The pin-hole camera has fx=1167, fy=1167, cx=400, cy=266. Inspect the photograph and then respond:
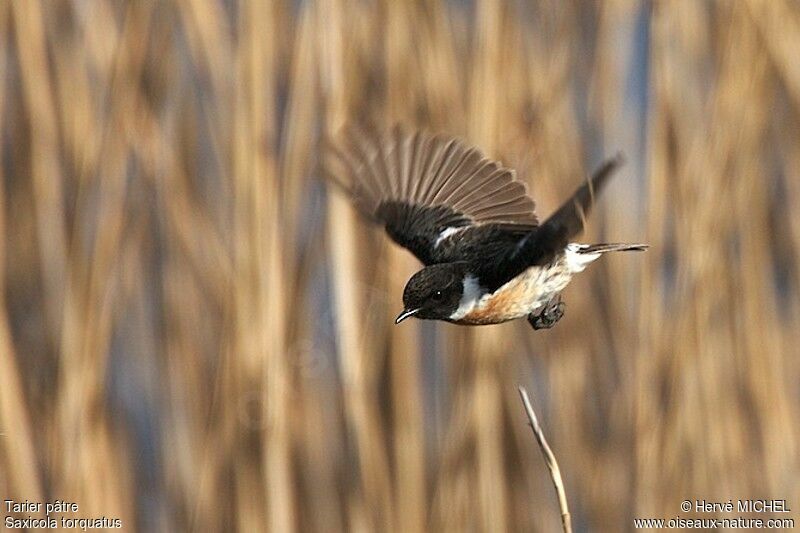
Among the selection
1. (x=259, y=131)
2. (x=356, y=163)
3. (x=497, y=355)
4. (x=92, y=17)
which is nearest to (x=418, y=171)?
(x=356, y=163)

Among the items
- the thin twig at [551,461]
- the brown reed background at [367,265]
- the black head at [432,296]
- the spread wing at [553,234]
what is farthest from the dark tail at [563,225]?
the brown reed background at [367,265]

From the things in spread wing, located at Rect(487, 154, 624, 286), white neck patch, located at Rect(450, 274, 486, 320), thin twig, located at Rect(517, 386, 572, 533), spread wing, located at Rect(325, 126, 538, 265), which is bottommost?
thin twig, located at Rect(517, 386, 572, 533)

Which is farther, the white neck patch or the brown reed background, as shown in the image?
the brown reed background

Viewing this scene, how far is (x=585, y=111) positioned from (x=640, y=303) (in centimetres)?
39

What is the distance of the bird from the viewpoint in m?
1.53

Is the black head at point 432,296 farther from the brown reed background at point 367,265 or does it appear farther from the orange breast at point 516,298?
the brown reed background at point 367,265

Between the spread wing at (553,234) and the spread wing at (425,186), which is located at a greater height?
the spread wing at (425,186)

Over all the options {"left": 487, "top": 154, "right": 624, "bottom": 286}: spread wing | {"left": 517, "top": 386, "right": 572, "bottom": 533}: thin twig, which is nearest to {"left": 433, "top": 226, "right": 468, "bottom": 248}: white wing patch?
{"left": 487, "top": 154, "right": 624, "bottom": 286}: spread wing

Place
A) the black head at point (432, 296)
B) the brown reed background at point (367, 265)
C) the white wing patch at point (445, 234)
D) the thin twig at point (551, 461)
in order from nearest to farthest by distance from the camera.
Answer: the thin twig at point (551, 461) < the black head at point (432, 296) < the white wing patch at point (445, 234) < the brown reed background at point (367, 265)

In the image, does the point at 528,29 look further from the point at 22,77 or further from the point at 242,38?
the point at 22,77

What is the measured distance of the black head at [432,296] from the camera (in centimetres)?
152

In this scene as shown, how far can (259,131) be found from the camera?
2016mm

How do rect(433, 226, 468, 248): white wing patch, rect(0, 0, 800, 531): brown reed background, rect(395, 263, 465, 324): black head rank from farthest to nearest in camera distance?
rect(0, 0, 800, 531): brown reed background < rect(433, 226, 468, 248): white wing patch < rect(395, 263, 465, 324): black head

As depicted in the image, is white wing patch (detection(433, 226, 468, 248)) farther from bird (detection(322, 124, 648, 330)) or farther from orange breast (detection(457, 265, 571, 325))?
orange breast (detection(457, 265, 571, 325))
